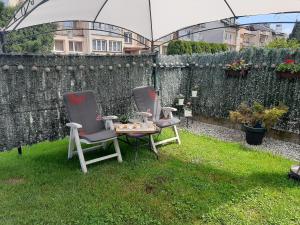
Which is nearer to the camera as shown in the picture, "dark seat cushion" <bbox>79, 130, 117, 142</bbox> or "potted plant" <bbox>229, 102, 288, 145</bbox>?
"dark seat cushion" <bbox>79, 130, 117, 142</bbox>

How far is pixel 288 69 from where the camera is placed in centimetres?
512

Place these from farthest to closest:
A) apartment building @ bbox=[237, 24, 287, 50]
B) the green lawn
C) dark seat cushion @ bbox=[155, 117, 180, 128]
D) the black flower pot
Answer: apartment building @ bbox=[237, 24, 287, 50] → the black flower pot → dark seat cushion @ bbox=[155, 117, 180, 128] → the green lawn

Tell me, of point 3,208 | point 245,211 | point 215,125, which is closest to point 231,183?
point 245,211

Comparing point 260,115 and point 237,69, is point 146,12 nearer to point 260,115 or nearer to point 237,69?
point 237,69

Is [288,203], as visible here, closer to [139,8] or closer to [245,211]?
[245,211]

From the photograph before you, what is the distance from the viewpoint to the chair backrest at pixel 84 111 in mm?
4344

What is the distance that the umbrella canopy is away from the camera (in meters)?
4.56

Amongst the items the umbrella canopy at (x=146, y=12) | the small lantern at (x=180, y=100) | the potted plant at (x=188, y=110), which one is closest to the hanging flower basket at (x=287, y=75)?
the umbrella canopy at (x=146, y=12)

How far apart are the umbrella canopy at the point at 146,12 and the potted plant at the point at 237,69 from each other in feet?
3.98

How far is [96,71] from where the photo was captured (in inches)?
201

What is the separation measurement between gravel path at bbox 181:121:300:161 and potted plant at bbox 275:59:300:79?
4.48ft

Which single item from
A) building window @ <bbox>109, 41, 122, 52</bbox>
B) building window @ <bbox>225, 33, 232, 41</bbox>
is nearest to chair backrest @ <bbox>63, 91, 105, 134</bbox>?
building window @ <bbox>109, 41, 122, 52</bbox>

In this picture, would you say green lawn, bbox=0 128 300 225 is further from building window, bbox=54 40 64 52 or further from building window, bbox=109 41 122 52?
building window, bbox=109 41 122 52

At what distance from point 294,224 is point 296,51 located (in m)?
3.60
